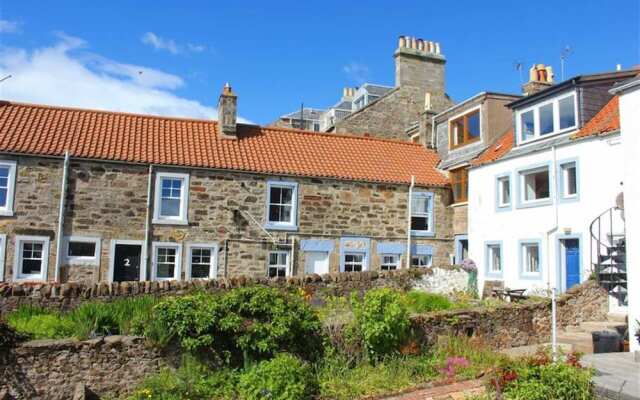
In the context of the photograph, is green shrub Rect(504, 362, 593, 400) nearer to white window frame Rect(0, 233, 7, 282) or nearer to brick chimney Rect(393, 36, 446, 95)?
white window frame Rect(0, 233, 7, 282)

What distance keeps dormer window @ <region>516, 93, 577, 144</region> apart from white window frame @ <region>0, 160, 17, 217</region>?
17.8 meters

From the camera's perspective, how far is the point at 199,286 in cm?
1408

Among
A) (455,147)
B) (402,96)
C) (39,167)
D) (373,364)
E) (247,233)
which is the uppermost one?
(402,96)

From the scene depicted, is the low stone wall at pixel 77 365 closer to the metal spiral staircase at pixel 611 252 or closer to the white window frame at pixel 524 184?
the metal spiral staircase at pixel 611 252

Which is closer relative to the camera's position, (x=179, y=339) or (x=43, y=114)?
(x=179, y=339)

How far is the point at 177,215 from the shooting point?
2042 centimetres

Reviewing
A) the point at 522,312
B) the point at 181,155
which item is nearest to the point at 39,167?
the point at 181,155

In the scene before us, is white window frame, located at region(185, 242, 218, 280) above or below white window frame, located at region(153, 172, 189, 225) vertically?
below

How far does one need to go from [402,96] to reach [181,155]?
15.5 metres

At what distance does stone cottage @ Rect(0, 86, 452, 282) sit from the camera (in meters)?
18.9

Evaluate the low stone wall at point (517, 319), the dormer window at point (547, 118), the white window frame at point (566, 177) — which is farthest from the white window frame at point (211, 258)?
the white window frame at point (566, 177)

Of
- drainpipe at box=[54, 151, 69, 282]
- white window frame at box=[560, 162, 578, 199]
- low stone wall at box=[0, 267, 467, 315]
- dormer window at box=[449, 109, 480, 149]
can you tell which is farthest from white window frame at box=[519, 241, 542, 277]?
drainpipe at box=[54, 151, 69, 282]

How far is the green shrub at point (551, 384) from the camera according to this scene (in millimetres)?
7574

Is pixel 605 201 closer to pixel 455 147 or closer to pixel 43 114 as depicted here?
pixel 455 147
